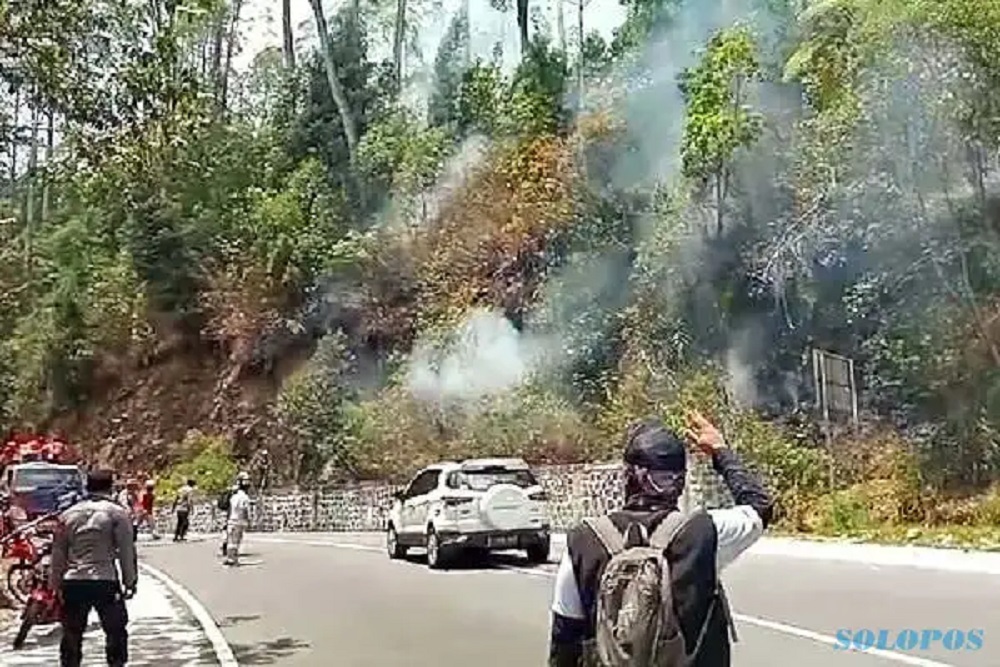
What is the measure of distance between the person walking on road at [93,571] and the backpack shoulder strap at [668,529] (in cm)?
633

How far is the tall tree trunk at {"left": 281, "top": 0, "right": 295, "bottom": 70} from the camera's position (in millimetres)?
51156

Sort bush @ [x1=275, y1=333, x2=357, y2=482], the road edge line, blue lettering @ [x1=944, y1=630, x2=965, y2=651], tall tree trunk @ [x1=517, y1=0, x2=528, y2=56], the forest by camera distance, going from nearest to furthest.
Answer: blue lettering @ [x1=944, y1=630, x2=965, y2=651], the road edge line, the forest, bush @ [x1=275, y1=333, x2=357, y2=482], tall tree trunk @ [x1=517, y1=0, x2=528, y2=56]

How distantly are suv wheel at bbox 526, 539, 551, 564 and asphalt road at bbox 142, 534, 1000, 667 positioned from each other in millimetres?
193

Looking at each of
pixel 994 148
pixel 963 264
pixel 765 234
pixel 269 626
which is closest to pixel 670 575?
pixel 269 626

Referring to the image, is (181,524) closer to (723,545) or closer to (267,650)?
(267,650)

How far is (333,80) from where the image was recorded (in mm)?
48219

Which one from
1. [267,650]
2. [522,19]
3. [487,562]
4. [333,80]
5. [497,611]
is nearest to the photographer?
[267,650]

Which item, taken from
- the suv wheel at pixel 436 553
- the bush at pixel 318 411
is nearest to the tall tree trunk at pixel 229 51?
the bush at pixel 318 411

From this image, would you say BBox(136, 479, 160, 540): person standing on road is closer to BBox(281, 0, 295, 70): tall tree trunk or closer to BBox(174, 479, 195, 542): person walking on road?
BBox(174, 479, 195, 542): person walking on road

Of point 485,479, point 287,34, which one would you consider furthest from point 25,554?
point 287,34

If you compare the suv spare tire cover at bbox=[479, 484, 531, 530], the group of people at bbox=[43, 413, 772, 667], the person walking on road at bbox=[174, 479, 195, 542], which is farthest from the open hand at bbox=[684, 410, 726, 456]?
the person walking on road at bbox=[174, 479, 195, 542]

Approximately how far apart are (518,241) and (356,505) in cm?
808

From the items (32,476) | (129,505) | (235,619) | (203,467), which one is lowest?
(235,619)

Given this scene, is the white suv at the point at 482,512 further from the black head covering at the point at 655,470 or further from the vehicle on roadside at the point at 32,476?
the black head covering at the point at 655,470
